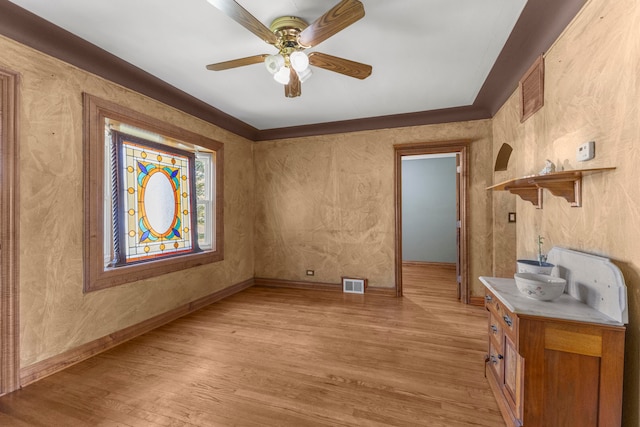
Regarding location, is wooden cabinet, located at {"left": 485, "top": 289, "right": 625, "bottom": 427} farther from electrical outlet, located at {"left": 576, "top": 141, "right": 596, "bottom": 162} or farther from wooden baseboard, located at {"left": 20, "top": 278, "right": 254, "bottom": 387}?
wooden baseboard, located at {"left": 20, "top": 278, "right": 254, "bottom": 387}

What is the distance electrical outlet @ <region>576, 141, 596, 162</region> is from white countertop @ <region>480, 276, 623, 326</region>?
83cm

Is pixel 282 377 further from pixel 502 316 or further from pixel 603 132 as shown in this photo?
pixel 603 132

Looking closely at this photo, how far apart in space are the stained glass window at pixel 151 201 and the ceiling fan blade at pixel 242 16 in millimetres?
1942

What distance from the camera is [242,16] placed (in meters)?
1.61

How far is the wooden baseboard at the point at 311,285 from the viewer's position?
416 cm

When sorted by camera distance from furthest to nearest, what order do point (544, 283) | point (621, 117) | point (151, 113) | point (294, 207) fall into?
point (294, 207), point (151, 113), point (544, 283), point (621, 117)

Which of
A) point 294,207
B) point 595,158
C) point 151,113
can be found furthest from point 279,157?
point 595,158

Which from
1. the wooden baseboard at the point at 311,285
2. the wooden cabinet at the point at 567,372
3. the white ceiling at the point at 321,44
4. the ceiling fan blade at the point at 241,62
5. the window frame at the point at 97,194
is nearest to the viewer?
the wooden cabinet at the point at 567,372

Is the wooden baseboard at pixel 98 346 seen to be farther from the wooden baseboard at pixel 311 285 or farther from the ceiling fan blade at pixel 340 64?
the ceiling fan blade at pixel 340 64

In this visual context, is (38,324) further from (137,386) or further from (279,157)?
(279,157)

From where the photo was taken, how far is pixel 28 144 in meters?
2.06

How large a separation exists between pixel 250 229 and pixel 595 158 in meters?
4.30

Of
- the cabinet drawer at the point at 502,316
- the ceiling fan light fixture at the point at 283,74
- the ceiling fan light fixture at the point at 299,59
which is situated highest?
the ceiling fan light fixture at the point at 283,74

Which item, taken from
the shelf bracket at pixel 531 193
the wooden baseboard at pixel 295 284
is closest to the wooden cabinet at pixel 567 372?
the shelf bracket at pixel 531 193
